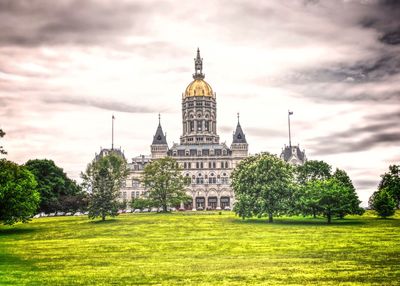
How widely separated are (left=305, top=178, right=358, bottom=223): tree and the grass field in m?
16.4

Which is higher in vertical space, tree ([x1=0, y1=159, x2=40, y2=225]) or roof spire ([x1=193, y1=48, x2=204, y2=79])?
roof spire ([x1=193, y1=48, x2=204, y2=79])

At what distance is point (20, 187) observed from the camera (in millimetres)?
60156

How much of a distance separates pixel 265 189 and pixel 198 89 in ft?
292

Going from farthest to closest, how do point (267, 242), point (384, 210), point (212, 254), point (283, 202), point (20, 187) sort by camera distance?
point (384, 210) < point (283, 202) < point (20, 187) < point (267, 242) < point (212, 254)

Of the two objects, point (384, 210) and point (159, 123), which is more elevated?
point (159, 123)

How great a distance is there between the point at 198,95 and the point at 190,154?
21554 mm

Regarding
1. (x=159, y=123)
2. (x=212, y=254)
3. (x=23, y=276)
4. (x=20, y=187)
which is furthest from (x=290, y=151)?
(x=23, y=276)

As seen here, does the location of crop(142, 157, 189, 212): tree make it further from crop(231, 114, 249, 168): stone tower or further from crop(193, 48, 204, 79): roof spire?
crop(193, 48, 204, 79): roof spire

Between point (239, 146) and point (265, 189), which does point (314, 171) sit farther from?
point (239, 146)

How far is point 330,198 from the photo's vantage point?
2689 inches

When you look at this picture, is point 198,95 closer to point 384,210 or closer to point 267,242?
point 384,210

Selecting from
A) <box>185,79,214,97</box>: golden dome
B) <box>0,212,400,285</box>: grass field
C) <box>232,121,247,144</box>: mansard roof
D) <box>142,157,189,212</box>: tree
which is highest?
<box>185,79,214,97</box>: golden dome

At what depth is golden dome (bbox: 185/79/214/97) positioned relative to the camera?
509 feet

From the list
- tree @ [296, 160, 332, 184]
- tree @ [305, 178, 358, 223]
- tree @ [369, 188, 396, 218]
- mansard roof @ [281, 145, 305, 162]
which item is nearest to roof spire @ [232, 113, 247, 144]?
mansard roof @ [281, 145, 305, 162]
